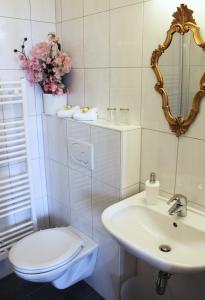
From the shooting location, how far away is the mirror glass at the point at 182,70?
1252 mm

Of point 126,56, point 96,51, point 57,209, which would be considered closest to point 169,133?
point 126,56

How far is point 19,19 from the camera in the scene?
6.11 ft

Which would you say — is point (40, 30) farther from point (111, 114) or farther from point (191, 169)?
point (191, 169)

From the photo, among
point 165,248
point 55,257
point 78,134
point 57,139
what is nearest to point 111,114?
point 78,134

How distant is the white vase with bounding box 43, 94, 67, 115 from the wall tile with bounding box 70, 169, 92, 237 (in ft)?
1.55

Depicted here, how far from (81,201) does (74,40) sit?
1.11m

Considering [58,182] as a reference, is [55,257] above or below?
below

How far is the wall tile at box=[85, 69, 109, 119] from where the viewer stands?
5.66 ft

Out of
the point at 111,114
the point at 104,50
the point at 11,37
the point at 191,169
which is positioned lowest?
the point at 191,169

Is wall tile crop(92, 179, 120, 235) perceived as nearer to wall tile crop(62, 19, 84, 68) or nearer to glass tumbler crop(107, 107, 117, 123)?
glass tumbler crop(107, 107, 117, 123)

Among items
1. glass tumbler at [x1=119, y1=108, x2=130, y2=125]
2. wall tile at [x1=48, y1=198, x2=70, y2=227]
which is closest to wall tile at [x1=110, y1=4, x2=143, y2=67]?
glass tumbler at [x1=119, y1=108, x2=130, y2=125]

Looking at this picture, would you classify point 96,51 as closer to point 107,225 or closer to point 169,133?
point 169,133

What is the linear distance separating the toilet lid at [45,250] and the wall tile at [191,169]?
0.79 meters

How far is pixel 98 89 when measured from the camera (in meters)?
1.78
